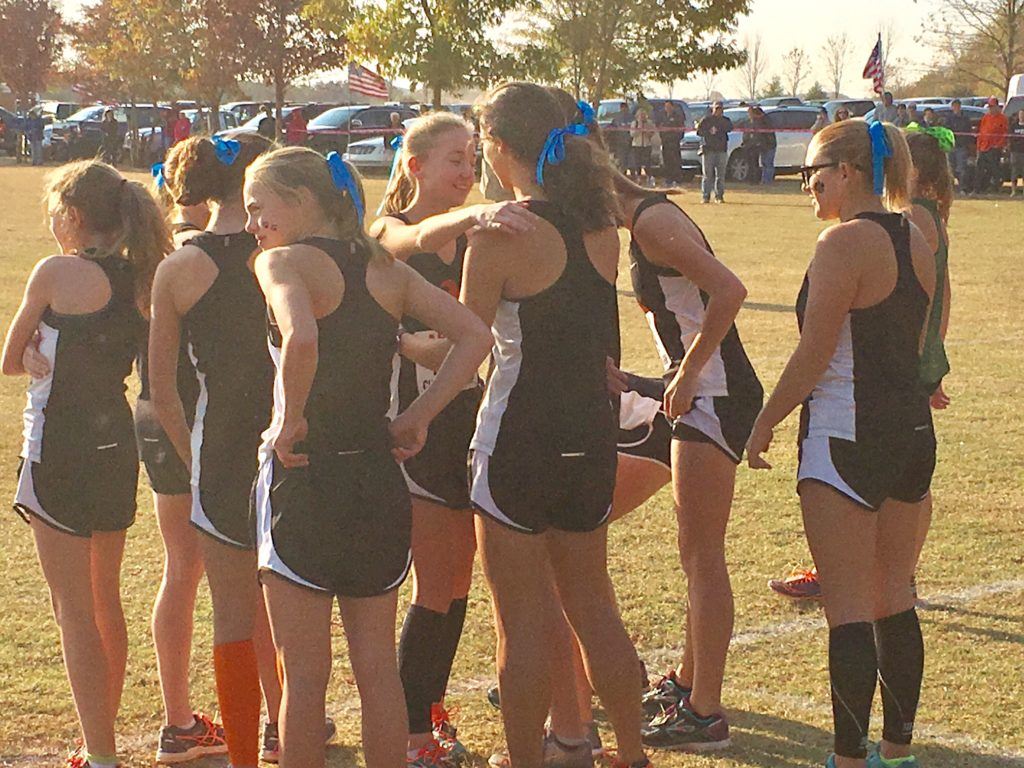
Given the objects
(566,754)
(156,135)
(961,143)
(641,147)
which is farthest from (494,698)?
(156,135)

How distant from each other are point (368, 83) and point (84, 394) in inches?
1765

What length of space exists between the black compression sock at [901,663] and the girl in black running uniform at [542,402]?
0.77 metres

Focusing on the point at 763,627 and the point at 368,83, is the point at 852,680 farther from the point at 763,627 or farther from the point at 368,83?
the point at 368,83

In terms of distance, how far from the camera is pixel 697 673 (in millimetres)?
4906

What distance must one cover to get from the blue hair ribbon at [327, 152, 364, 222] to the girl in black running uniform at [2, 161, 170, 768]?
2.83 ft

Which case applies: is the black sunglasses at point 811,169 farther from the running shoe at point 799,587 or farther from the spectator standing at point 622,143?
the spectator standing at point 622,143

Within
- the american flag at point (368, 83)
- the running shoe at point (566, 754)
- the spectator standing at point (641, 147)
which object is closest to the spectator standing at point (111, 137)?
the american flag at point (368, 83)

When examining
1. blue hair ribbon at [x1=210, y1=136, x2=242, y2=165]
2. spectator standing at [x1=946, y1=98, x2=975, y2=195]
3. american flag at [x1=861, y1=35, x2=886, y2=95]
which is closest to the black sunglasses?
blue hair ribbon at [x1=210, y1=136, x2=242, y2=165]

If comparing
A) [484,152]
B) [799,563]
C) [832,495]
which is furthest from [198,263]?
[799,563]

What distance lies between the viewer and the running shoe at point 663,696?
5043mm

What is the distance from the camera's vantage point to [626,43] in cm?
4356

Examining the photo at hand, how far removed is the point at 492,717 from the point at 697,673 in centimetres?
71

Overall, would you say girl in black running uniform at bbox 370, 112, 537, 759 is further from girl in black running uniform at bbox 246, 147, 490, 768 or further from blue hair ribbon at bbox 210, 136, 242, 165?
girl in black running uniform at bbox 246, 147, 490, 768

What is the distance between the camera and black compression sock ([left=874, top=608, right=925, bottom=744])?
4426 millimetres
